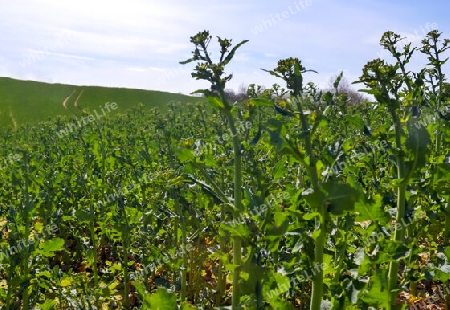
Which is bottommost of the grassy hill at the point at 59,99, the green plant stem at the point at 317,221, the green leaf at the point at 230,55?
the green plant stem at the point at 317,221

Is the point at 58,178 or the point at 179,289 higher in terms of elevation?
the point at 58,178

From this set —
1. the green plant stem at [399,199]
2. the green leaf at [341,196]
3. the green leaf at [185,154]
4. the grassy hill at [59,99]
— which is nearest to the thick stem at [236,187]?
the green leaf at [185,154]

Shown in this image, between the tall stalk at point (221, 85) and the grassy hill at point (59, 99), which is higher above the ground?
the grassy hill at point (59, 99)

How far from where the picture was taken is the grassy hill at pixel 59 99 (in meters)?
47.6

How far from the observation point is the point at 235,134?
2.30 m

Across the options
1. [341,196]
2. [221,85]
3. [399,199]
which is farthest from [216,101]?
[399,199]

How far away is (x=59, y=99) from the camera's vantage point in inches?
2130

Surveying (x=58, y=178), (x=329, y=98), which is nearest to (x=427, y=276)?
(x=329, y=98)

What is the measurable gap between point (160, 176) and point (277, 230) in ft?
5.09

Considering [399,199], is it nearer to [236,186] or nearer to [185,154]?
[236,186]

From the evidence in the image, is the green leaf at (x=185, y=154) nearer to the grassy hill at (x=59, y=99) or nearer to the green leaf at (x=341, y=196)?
the green leaf at (x=341, y=196)

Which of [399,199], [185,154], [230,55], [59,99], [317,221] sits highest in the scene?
[59,99]

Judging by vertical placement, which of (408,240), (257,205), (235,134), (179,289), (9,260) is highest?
(235,134)

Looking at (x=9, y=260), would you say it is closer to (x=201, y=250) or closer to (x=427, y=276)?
(x=201, y=250)
